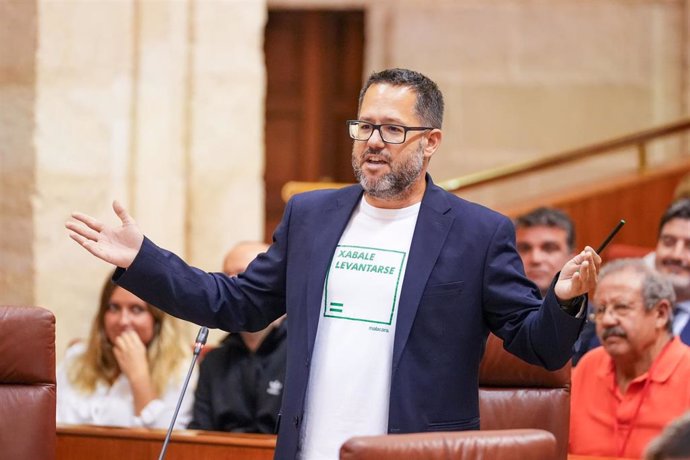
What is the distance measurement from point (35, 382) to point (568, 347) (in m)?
1.37

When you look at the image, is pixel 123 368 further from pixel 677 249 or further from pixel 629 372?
pixel 677 249

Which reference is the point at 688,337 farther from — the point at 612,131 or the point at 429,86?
the point at 612,131

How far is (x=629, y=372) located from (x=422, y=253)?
132cm

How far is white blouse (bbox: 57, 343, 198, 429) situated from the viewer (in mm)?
3918

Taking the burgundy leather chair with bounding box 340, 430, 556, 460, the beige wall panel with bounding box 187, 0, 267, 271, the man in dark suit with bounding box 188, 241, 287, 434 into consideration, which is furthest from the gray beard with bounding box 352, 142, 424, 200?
the beige wall panel with bounding box 187, 0, 267, 271

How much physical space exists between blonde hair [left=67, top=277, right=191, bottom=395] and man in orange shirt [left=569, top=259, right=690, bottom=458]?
1350 millimetres

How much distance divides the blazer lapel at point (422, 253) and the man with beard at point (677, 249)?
1897mm

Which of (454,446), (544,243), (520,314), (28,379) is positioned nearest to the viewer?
(454,446)

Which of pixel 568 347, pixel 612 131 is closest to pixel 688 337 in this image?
pixel 568 347

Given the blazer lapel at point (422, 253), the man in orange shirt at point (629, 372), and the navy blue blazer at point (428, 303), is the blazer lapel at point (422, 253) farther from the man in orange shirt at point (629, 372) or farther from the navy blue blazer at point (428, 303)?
the man in orange shirt at point (629, 372)

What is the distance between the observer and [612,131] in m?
6.98

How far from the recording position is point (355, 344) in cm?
253

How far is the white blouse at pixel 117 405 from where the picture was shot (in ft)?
12.9

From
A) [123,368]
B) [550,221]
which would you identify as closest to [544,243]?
[550,221]
